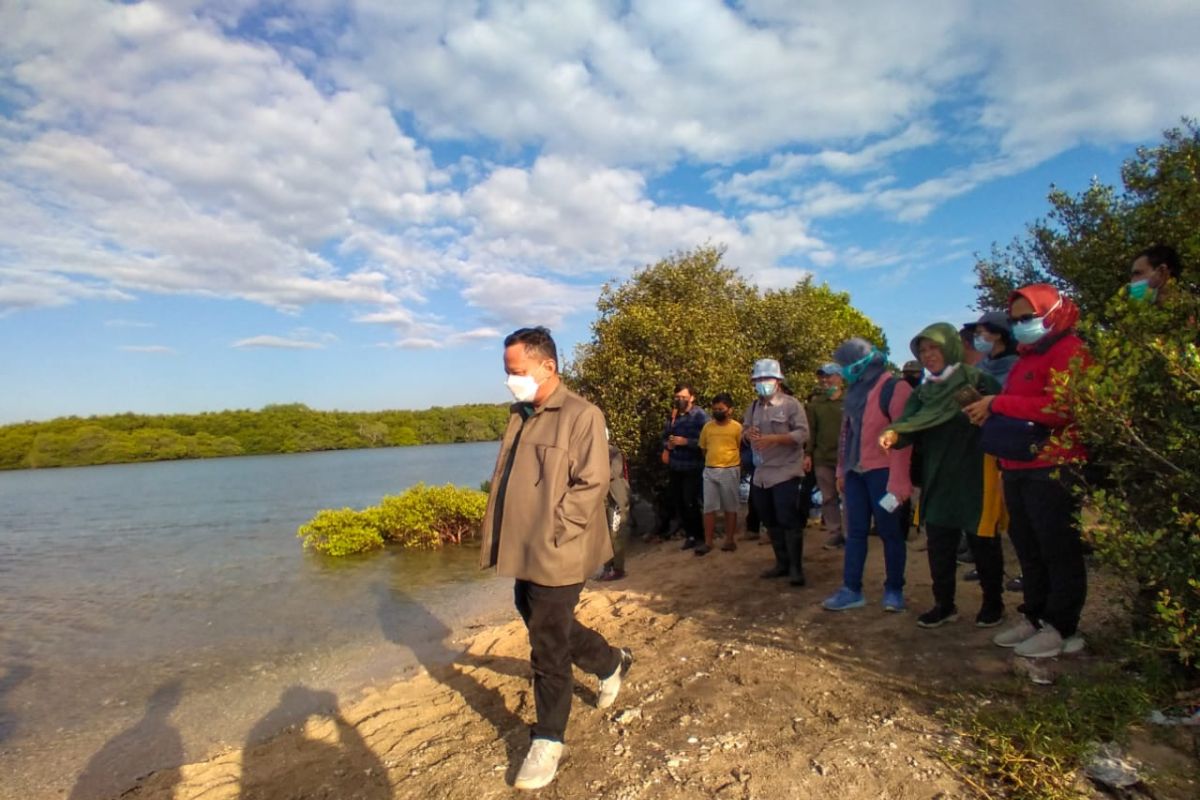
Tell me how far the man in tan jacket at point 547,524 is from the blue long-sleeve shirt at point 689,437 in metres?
5.59

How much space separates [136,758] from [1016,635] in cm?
587

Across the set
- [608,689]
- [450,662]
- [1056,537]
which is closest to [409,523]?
[450,662]

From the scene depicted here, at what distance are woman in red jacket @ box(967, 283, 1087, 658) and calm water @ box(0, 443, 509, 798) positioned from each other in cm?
521

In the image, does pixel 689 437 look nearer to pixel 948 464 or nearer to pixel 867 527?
pixel 867 527

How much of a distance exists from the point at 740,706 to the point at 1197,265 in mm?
3174

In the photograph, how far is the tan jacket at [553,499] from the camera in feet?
9.85

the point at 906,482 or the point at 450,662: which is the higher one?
the point at 906,482

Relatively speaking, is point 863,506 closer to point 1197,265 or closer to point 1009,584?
point 1009,584

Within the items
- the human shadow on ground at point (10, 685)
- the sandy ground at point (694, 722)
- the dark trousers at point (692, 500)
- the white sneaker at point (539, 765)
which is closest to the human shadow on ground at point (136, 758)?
the sandy ground at point (694, 722)

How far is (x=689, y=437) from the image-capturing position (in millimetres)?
8781

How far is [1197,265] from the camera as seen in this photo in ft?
10.6

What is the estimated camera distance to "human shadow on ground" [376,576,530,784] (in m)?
3.61

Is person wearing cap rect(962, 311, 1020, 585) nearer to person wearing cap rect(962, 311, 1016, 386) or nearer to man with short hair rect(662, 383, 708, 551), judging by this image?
person wearing cap rect(962, 311, 1016, 386)

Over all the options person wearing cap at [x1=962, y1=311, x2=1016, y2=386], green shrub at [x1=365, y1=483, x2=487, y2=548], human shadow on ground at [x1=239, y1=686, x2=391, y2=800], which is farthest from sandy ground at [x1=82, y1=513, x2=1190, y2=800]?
green shrub at [x1=365, y1=483, x2=487, y2=548]
